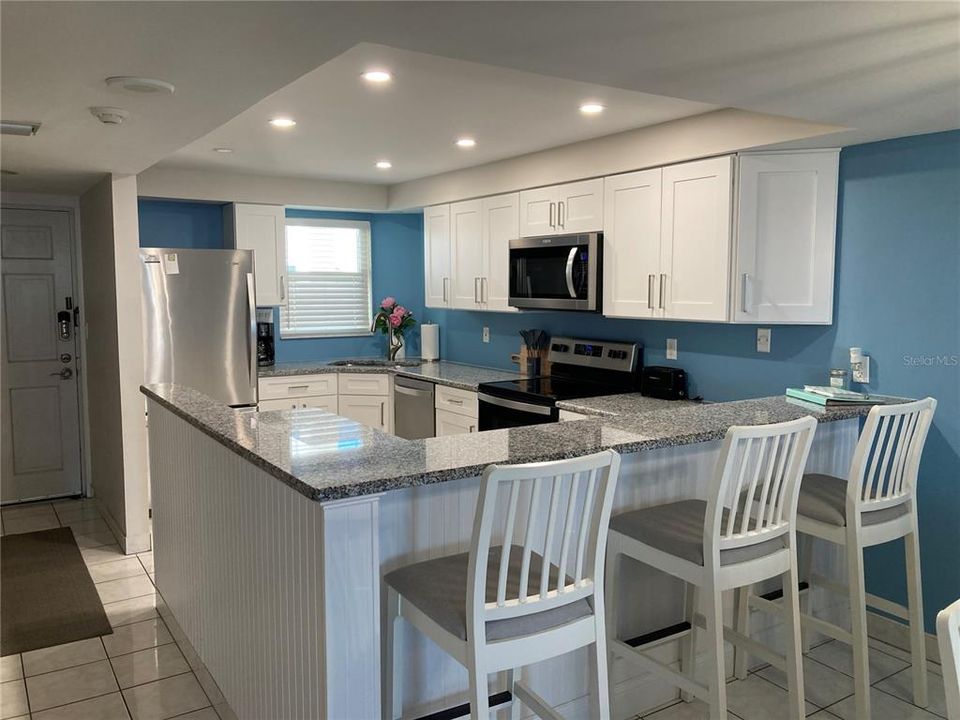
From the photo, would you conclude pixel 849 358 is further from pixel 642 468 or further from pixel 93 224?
pixel 93 224

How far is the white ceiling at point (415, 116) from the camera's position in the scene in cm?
285

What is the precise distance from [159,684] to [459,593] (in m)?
1.71

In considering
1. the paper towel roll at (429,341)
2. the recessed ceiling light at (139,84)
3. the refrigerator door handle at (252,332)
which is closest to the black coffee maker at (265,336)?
the refrigerator door handle at (252,332)

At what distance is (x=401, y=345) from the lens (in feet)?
20.7

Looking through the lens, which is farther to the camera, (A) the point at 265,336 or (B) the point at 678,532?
(A) the point at 265,336

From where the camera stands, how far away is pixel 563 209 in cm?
435

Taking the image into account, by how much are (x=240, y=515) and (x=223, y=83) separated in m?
1.30

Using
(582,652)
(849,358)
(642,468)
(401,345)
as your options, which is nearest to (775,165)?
(849,358)

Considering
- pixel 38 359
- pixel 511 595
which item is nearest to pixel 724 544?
pixel 511 595

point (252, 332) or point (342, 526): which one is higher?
point (252, 332)

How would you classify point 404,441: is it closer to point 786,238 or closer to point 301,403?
point 786,238

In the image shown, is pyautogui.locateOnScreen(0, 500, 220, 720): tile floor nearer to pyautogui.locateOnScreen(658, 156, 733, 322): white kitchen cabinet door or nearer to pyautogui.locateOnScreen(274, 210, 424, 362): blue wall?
pyautogui.locateOnScreen(658, 156, 733, 322): white kitchen cabinet door

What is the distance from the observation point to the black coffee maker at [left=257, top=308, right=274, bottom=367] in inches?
232

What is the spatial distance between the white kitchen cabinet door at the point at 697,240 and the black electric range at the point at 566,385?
0.69m
